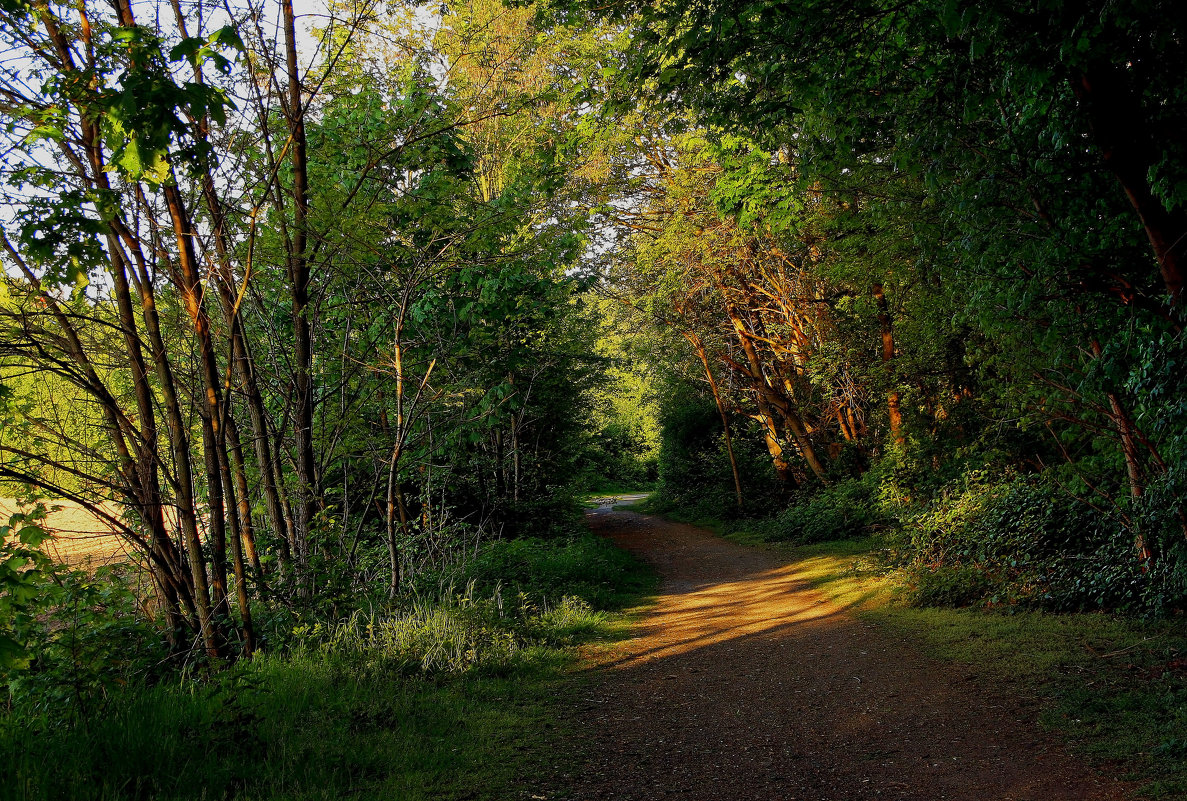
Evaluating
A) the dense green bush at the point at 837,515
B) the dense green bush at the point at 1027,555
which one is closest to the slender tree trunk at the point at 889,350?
the dense green bush at the point at 837,515

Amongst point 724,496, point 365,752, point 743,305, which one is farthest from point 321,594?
point 724,496

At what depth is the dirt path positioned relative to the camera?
164 inches

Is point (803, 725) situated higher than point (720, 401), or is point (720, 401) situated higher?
point (720, 401)

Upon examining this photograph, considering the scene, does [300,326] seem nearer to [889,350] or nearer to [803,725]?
[803,725]

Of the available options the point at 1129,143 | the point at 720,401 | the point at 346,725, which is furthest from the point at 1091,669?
the point at 720,401

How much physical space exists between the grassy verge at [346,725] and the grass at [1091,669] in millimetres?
3285

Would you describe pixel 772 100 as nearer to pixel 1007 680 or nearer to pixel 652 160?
pixel 1007 680

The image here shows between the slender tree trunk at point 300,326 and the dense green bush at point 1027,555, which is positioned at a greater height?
the slender tree trunk at point 300,326

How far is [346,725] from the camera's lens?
475 cm

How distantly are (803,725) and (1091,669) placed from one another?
2.33m

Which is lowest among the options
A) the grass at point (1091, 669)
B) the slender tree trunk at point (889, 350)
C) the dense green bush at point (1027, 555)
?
the grass at point (1091, 669)

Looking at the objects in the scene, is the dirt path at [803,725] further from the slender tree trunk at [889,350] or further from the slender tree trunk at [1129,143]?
the slender tree trunk at [889,350]

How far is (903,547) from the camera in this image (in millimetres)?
10508

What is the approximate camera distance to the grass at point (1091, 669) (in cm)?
416
